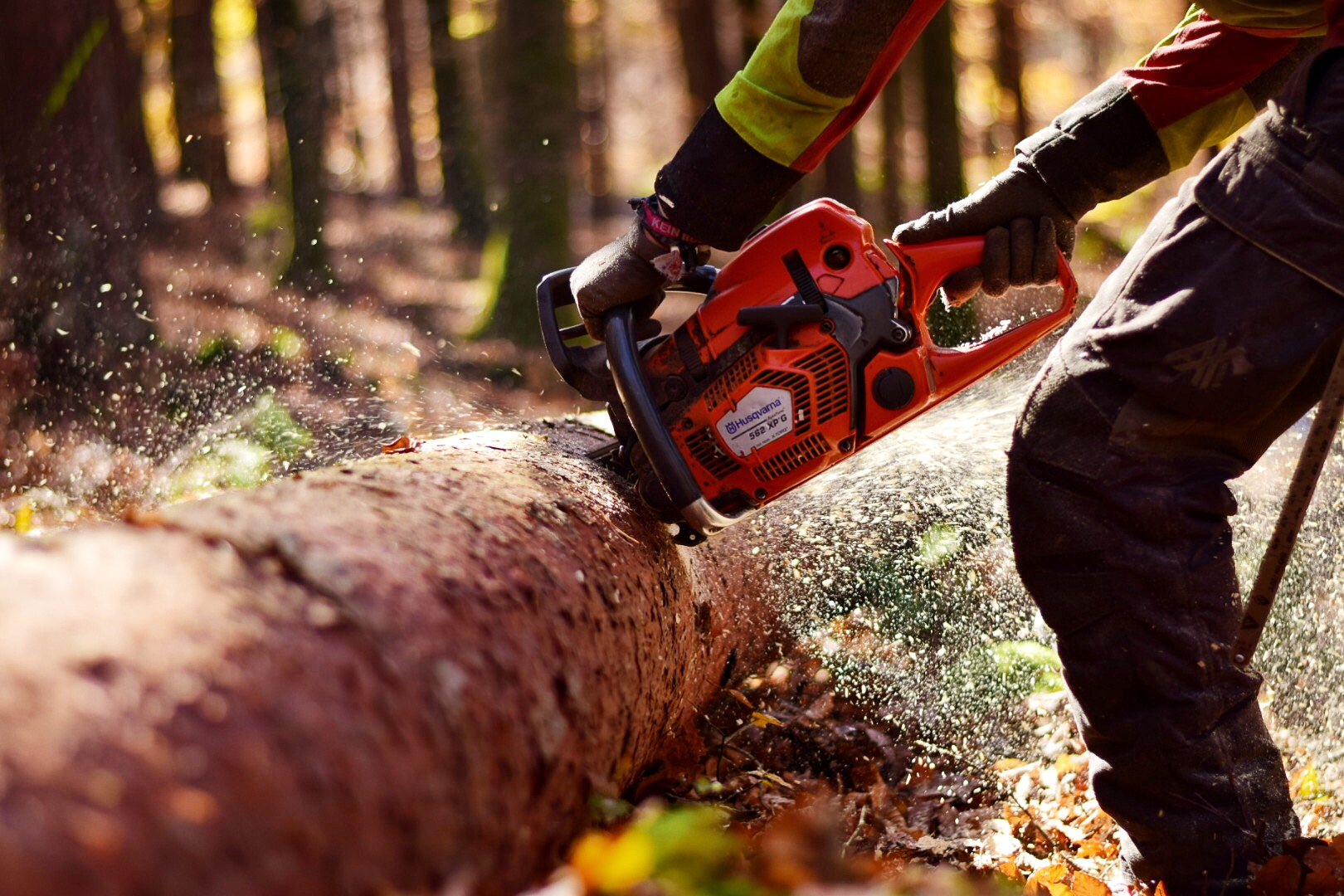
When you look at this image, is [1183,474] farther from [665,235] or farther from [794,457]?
[665,235]

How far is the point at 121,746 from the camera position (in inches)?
39.5

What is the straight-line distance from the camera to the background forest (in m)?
5.02

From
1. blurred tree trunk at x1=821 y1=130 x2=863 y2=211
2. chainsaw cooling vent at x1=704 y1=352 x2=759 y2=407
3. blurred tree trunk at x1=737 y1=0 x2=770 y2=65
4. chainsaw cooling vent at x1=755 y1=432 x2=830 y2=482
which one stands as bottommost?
blurred tree trunk at x1=821 y1=130 x2=863 y2=211

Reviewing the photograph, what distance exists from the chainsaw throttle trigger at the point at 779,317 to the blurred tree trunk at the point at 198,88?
14.5 metres

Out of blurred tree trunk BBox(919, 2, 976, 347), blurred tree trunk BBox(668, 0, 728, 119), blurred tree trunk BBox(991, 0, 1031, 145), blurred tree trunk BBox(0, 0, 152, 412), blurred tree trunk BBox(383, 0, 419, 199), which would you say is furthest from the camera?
blurred tree trunk BBox(383, 0, 419, 199)

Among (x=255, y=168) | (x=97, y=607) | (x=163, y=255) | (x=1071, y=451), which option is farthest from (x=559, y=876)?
(x=255, y=168)

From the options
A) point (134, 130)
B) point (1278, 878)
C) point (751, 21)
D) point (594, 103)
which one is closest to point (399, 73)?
point (594, 103)

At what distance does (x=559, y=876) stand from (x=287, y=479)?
93 cm

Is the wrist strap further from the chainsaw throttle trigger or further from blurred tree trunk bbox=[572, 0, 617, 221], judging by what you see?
blurred tree trunk bbox=[572, 0, 617, 221]

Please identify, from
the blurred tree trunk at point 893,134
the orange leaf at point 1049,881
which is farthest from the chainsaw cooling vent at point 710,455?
the blurred tree trunk at point 893,134

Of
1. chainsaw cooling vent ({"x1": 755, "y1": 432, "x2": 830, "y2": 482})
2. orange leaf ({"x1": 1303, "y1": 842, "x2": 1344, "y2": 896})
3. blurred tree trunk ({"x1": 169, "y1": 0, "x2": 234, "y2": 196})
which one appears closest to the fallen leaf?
chainsaw cooling vent ({"x1": 755, "y1": 432, "x2": 830, "y2": 482})

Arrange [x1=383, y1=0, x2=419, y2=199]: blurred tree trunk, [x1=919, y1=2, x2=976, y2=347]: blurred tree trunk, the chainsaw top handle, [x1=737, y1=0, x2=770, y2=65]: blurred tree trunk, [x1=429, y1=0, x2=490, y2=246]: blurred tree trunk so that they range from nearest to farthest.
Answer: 1. the chainsaw top handle
2. [x1=919, y1=2, x2=976, y2=347]: blurred tree trunk
3. [x1=737, y1=0, x2=770, y2=65]: blurred tree trunk
4. [x1=429, y1=0, x2=490, y2=246]: blurred tree trunk
5. [x1=383, y1=0, x2=419, y2=199]: blurred tree trunk

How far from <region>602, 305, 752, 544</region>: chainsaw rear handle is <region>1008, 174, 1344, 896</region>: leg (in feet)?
2.59

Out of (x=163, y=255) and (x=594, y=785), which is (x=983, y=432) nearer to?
(x=594, y=785)
